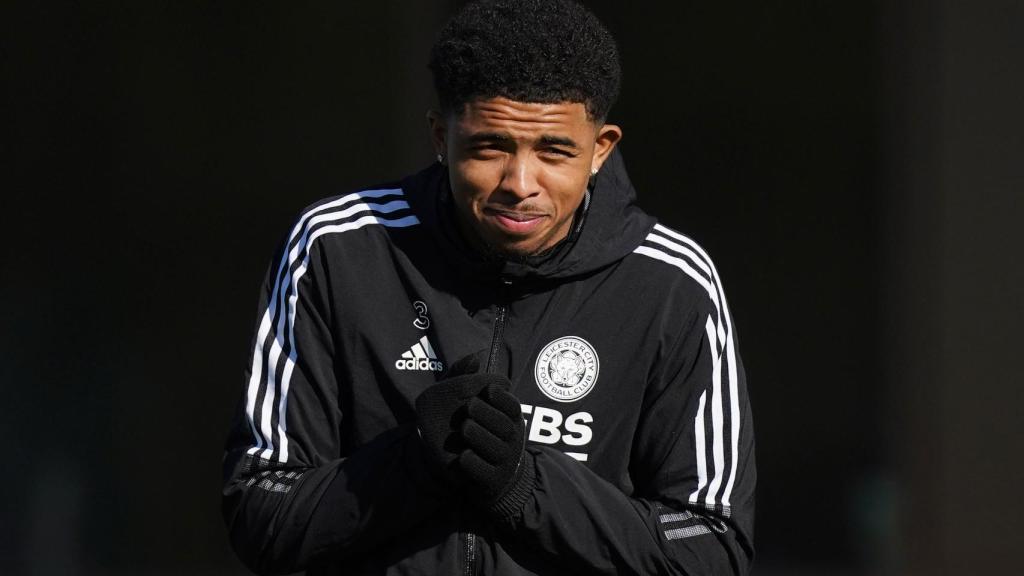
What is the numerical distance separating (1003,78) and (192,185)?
10.9 ft

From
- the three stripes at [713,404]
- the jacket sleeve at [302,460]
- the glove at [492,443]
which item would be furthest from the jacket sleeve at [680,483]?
the jacket sleeve at [302,460]

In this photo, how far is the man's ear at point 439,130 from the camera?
251 cm

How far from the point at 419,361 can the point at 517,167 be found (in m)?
0.36

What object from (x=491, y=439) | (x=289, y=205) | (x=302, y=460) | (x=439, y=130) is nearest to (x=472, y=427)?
(x=491, y=439)

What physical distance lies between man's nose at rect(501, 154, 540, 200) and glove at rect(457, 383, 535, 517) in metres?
0.34

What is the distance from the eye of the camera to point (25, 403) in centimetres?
629

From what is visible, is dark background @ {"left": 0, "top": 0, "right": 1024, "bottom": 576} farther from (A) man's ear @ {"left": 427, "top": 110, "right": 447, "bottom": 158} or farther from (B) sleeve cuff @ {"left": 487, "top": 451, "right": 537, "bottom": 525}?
(B) sleeve cuff @ {"left": 487, "top": 451, "right": 537, "bottom": 525}

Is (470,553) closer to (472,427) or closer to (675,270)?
(472,427)

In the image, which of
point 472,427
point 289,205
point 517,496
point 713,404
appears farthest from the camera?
point 289,205

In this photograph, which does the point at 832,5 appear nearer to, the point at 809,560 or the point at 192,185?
the point at 809,560

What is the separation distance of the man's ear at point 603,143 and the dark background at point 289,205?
360 centimetres

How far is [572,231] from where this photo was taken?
2527 mm

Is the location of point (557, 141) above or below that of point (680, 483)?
above

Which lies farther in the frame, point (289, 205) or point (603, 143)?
point (289, 205)
